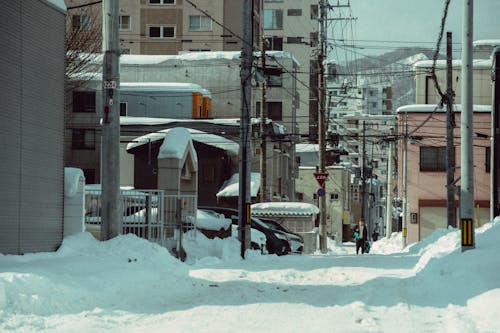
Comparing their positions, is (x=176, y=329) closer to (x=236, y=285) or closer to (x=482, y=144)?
(x=236, y=285)

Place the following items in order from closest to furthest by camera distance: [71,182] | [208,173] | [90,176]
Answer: [71,182] < [208,173] < [90,176]

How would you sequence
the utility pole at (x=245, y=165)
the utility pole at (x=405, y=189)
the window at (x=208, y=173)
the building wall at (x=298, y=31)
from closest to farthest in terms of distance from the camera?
1. the utility pole at (x=245, y=165)
2. the utility pole at (x=405, y=189)
3. the window at (x=208, y=173)
4. the building wall at (x=298, y=31)

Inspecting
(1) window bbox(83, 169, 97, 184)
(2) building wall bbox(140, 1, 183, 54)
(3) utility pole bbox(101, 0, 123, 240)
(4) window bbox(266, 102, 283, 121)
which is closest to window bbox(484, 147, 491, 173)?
(4) window bbox(266, 102, 283, 121)

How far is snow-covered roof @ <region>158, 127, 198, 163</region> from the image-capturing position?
1062 inches

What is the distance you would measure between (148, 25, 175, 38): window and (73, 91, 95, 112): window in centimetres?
1732

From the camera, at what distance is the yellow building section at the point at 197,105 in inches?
2292

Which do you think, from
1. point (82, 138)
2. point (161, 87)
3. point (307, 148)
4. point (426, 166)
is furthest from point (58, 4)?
point (307, 148)

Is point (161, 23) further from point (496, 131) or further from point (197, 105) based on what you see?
point (496, 131)

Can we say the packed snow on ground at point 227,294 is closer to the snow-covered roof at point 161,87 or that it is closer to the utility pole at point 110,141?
the utility pole at point 110,141

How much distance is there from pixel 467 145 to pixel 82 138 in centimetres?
3991

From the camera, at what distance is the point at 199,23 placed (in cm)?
7406

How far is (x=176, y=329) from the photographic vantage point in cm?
1027

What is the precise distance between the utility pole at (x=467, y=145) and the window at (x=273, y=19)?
84.6 meters

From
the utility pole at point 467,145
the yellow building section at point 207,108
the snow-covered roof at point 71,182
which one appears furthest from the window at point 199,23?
the snow-covered roof at point 71,182
